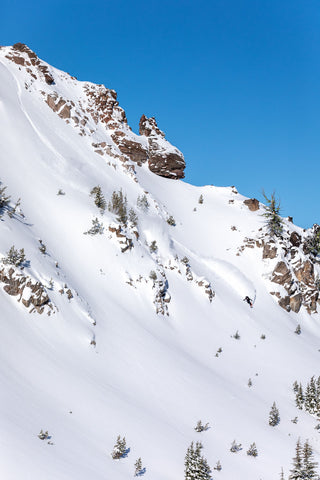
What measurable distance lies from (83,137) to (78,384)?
32.2 metres

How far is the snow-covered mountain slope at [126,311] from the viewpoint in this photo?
1105 centimetres

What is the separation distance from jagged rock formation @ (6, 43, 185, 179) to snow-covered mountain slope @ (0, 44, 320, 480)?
1.09 feet

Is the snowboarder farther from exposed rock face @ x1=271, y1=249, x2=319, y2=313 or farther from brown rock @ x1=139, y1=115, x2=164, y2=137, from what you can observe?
brown rock @ x1=139, y1=115, x2=164, y2=137

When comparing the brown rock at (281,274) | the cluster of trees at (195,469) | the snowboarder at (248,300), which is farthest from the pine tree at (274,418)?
the brown rock at (281,274)

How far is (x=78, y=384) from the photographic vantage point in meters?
12.8

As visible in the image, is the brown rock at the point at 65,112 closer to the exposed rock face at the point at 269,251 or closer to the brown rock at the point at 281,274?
the exposed rock face at the point at 269,251

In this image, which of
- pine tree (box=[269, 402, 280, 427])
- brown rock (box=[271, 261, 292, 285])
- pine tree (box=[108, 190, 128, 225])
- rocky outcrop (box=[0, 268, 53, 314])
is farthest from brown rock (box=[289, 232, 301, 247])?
rocky outcrop (box=[0, 268, 53, 314])

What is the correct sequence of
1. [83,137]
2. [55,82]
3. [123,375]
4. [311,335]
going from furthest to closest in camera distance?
[55,82] → [83,137] → [311,335] → [123,375]

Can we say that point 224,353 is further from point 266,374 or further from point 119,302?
point 119,302

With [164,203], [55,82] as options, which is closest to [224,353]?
[164,203]

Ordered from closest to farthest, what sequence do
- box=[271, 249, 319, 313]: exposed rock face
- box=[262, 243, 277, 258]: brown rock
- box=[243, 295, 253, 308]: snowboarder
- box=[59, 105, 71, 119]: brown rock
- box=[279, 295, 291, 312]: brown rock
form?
box=[243, 295, 253, 308]: snowboarder < box=[279, 295, 291, 312]: brown rock < box=[271, 249, 319, 313]: exposed rock face < box=[262, 243, 277, 258]: brown rock < box=[59, 105, 71, 119]: brown rock

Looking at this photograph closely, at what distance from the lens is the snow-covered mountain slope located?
11055 mm

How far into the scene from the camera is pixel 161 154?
1994 inches

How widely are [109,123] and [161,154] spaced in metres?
9.20
